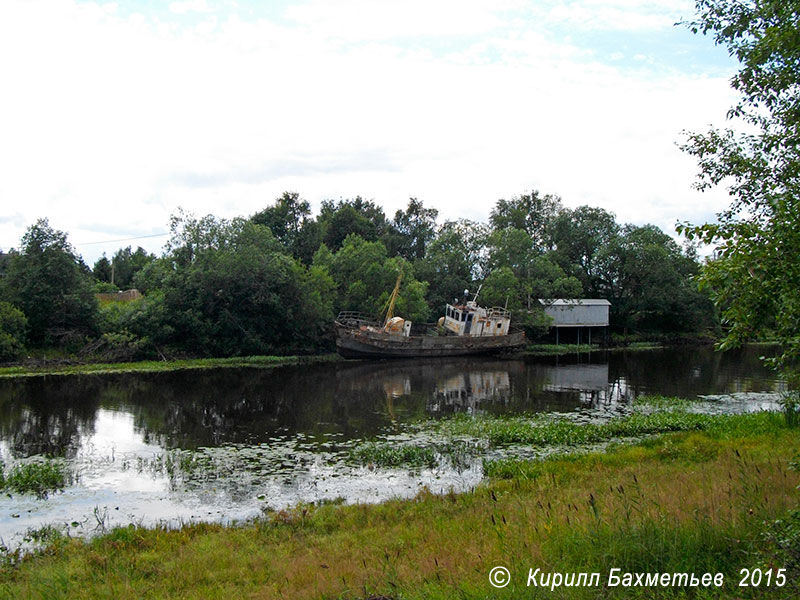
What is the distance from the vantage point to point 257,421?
63.6ft

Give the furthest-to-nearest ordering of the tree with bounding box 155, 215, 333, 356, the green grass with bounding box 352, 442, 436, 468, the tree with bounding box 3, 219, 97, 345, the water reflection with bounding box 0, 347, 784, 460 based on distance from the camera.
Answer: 1. the tree with bounding box 155, 215, 333, 356
2. the tree with bounding box 3, 219, 97, 345
3. the water reflection with bounding box 0, 347, 784, 460
4. the green grass with bounding box 352, 442, 436, 468

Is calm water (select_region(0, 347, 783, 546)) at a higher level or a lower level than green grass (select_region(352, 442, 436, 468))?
lower

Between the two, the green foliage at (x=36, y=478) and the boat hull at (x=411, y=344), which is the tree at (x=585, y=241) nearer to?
the boat hull at (x=411, y=344)

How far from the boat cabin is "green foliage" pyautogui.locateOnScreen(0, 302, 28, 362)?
2797 cm

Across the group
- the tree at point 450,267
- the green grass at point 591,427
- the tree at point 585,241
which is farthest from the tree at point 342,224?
the green grass at point 591,427

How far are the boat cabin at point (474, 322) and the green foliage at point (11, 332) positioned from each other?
28.0 m

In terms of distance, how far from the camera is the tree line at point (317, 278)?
3538 cm

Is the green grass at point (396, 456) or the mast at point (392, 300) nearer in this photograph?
the green grass at point (396, 456)

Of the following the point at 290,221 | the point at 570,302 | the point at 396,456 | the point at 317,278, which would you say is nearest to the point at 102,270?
the point at 290,221

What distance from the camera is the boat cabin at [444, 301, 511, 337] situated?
4725cm

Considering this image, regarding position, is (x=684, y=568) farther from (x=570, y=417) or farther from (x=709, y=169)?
(x=570, y=417)

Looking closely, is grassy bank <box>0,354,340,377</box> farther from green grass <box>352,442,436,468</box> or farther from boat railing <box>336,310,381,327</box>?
green grass <box>352,442,436,468</box>

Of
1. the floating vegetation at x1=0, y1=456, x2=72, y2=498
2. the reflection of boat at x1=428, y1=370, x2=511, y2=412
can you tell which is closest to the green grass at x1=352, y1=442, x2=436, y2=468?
the floating vegetation at x1=0, y1=456, x2=72, y2=498

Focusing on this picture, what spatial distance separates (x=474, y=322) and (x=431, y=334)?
13.0ft
